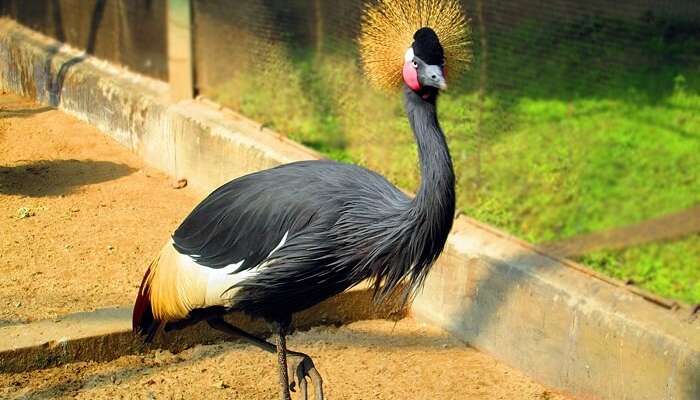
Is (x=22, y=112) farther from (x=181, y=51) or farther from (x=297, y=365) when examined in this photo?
(x=297, y=365)

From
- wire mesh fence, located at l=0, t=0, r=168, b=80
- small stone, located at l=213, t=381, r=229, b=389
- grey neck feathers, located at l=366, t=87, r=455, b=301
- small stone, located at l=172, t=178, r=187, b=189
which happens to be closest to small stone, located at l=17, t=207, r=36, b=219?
small stone, located at l=172, t=178, r=187, b=189

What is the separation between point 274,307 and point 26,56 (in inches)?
214

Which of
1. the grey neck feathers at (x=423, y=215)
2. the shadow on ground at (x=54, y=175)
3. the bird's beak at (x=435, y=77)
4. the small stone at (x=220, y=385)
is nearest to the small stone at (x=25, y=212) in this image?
the shadow on ground at (x=54, y=175)

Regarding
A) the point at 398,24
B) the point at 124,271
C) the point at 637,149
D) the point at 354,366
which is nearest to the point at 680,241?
the point at 637,149

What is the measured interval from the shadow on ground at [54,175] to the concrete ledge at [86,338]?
196cm

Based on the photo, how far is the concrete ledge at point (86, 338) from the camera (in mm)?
3627

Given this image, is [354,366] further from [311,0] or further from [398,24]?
[311,0]

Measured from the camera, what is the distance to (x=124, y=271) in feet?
14.9

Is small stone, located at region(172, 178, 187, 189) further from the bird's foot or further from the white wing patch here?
the bird's foot

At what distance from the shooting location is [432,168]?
9.59 feet

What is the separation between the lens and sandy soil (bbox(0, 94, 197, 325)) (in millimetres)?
4254

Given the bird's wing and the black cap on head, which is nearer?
the black cap on head

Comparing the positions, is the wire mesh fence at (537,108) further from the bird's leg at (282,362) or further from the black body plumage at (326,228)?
the bird's leg at (282,362)

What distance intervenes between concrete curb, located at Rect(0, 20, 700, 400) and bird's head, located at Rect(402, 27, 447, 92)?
1.21m
